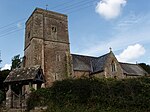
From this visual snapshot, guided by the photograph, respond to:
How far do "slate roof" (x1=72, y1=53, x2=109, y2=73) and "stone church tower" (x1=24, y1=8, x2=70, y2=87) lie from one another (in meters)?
2.63

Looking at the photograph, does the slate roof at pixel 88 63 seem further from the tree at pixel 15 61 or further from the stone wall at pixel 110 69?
the tree at pixel 15 61

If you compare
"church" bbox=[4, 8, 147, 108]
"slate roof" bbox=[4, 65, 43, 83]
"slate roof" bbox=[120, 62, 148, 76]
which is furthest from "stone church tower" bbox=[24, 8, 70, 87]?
"slate roof" bbox=[4, 65, 43, 83]

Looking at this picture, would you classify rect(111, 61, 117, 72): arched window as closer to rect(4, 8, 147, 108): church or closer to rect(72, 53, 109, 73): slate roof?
rect(4, 8, 147, 108): church

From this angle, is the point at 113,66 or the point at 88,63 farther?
the point at 88,63

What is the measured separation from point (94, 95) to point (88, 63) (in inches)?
955

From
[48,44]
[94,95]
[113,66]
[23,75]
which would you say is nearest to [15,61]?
[48,44]

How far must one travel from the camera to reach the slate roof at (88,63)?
3706cm

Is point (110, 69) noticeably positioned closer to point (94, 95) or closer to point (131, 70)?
point (131, 70)

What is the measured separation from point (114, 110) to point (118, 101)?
73cm

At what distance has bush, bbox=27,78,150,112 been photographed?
47.7 feet

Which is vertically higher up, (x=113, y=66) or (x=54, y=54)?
(x=54, y=54)

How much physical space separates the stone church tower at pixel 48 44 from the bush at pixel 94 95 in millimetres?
15717

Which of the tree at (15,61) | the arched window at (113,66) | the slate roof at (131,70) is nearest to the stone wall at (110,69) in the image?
the arched window at (113,66)

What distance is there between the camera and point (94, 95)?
15.8 meters
